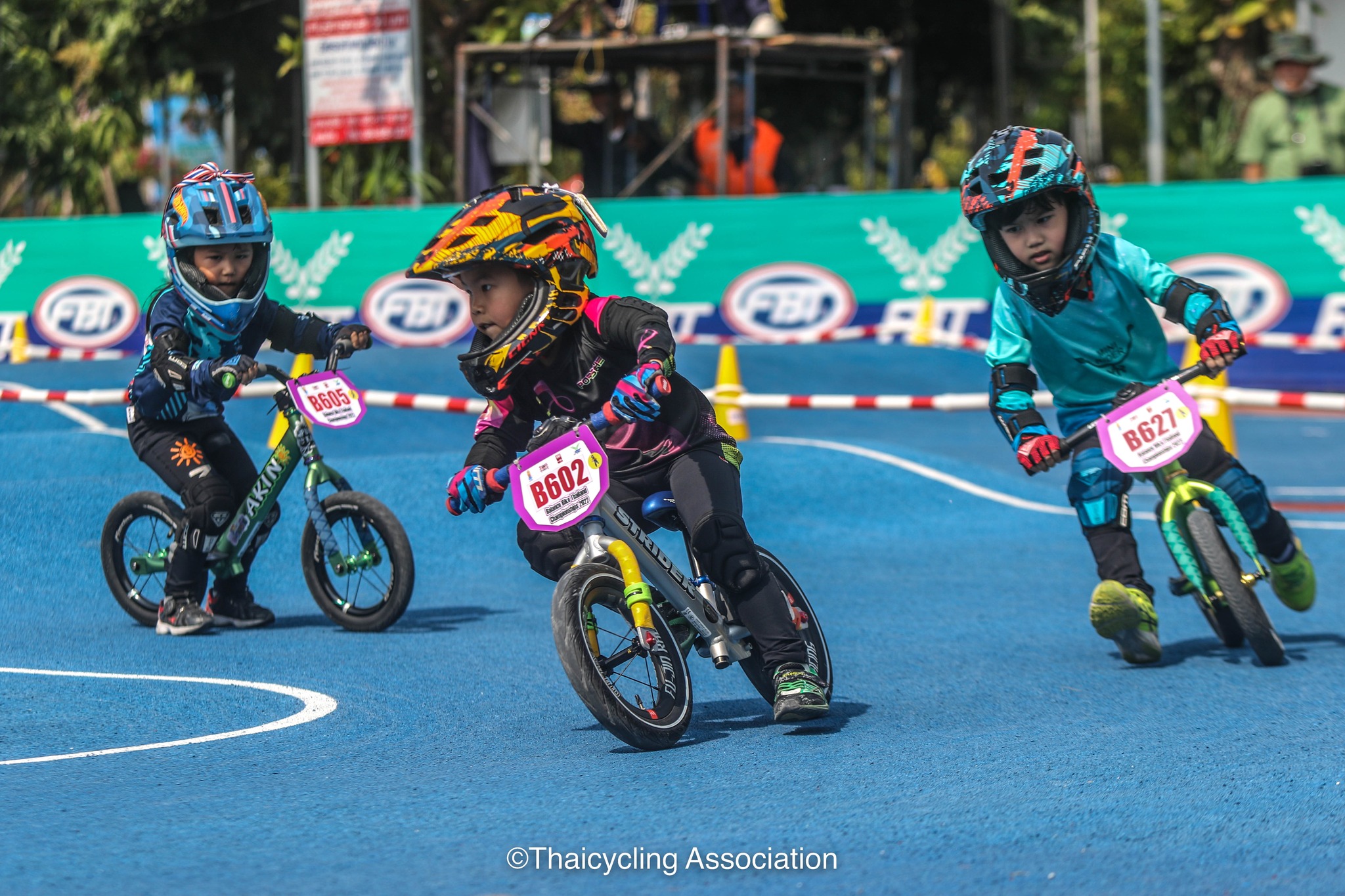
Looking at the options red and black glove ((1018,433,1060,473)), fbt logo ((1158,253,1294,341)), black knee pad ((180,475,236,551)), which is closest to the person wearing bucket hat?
fbt logo ((1158,253,1294,341))

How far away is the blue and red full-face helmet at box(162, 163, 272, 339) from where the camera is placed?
7777 millimetres

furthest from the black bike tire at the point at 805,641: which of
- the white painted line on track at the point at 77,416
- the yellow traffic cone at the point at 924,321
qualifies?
the yellow traffic cone at the point at 924,321

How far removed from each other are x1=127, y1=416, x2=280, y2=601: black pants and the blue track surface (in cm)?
34

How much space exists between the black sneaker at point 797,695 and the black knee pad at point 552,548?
31.2 inches

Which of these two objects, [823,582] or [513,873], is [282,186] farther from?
[513,873]

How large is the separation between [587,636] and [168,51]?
23.4m

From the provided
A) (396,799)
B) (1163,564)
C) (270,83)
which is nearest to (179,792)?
(396,799)

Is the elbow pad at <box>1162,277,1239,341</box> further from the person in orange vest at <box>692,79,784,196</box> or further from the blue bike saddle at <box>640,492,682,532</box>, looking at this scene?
the person in orange vest at <box>692,79,784,196</box>

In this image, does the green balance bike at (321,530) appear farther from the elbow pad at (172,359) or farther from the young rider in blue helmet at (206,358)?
the elbow pad at (172,359)

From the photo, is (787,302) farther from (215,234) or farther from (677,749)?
(677,749)

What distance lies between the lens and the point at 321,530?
26.5 ft

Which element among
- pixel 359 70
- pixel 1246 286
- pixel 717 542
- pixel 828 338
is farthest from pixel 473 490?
pixel 359 70

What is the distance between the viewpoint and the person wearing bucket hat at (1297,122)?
55.7 ft

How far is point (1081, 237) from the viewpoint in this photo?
6734 mm
